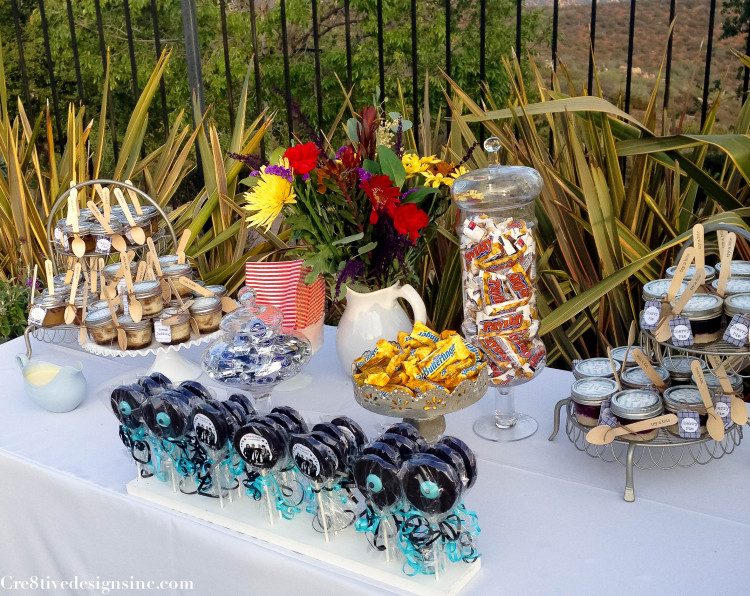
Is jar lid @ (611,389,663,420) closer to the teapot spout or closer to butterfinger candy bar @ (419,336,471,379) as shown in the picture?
butterfinger candy bar @ (419,336,471,379)

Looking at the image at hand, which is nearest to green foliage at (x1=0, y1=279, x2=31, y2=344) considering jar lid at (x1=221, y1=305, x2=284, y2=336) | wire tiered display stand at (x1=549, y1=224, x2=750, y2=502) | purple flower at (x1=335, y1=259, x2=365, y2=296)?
jar lid at (x1=221, y1=305, x2=284, y2=336)

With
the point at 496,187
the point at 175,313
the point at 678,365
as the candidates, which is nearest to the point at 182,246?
the point at 175,313

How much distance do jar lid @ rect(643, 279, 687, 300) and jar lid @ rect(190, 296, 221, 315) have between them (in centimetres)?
71

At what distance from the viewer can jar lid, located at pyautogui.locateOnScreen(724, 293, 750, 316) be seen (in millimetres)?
860

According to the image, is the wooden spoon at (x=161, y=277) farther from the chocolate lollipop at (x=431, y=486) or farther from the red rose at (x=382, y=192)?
the chocolate lollipop at (x=431, y=486)

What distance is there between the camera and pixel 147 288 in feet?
4.17

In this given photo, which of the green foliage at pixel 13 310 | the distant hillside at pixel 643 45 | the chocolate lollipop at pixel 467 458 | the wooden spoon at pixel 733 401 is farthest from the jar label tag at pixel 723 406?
the distant hillside at pixel 643 45

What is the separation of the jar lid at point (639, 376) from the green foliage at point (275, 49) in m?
4.53

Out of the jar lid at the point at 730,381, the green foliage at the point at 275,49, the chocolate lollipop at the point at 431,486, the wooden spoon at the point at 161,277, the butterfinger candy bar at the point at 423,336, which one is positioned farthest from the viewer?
the green foliage at the point at 275,49

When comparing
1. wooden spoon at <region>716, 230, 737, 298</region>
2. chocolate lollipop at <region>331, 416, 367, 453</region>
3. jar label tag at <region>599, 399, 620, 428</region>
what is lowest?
jar label tag at <region>599, 399, 620, 428</region>

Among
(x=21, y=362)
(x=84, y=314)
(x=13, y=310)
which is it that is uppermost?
(x=84, y=314)

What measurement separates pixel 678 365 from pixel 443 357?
1.07ft

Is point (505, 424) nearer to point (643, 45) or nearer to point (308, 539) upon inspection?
point (308, 539)

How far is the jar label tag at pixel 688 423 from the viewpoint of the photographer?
0.90m
